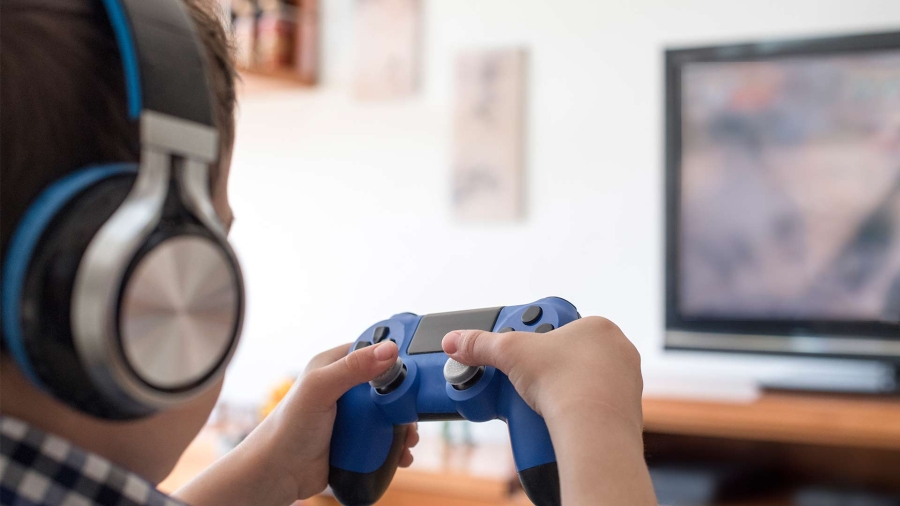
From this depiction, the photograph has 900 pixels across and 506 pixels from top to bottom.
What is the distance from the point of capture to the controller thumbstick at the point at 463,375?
1.66 feet

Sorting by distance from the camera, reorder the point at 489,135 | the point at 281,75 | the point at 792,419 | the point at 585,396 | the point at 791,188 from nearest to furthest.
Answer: the point at 585,396 < the point at 792,419 < the point at 791,188 < the point at 489,135 < the point at 281,75

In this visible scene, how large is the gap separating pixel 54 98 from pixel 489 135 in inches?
62.7

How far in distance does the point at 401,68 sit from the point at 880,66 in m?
1.04

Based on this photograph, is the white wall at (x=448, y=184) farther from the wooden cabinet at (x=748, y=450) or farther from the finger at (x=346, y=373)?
the finger at (x=346, y=373)

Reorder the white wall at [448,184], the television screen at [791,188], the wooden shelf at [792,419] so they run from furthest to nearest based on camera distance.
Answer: the white wall at [448,184], the television screen at [791,188], the wooden shelf at [792,419]

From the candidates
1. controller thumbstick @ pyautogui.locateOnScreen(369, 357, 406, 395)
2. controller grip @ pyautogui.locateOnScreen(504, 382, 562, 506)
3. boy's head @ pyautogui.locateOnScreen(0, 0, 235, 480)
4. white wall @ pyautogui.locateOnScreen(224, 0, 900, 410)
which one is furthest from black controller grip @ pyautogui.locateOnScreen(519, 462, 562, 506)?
white wall @ pyautogui.locateOnScreen(224, 0, 900, 410)

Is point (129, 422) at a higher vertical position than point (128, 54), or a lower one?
lower

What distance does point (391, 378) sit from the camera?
56 centimetres

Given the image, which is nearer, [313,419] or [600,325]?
[600,325]

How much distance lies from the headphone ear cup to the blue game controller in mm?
215

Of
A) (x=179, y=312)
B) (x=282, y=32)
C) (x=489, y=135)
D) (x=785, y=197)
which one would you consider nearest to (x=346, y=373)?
(x=179, y=312)

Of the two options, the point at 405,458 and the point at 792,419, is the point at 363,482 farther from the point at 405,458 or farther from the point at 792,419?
the point at 792,419

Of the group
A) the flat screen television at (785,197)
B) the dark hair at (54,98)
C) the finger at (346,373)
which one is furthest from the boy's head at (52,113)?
the flat screen television at (785,197)

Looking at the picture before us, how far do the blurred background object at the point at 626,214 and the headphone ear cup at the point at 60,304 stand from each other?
3.51 ft
